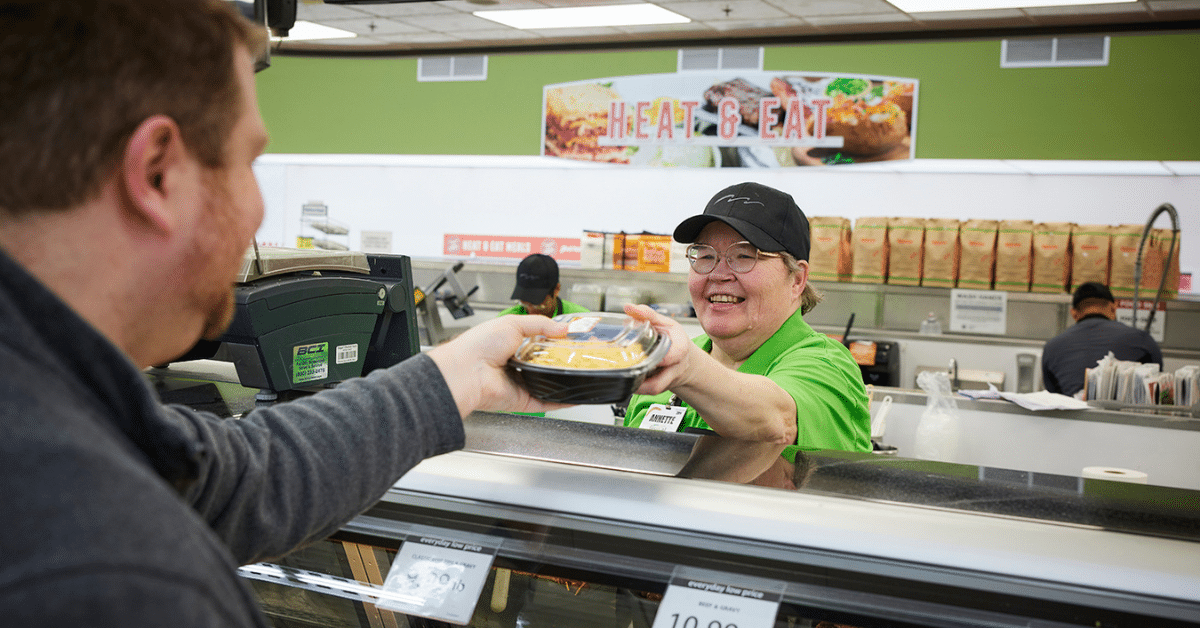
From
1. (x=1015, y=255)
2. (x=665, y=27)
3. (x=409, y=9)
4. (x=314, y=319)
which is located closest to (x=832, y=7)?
(x=665, y=27)

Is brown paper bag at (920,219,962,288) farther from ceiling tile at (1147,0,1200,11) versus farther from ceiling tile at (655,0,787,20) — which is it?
ceiling tile at (1147,0,1200,11)

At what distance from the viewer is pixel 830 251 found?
5.80m

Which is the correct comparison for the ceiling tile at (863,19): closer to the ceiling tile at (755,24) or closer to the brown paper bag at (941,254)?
the ceiling tile at (755,24)

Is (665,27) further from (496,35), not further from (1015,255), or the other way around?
(1015,255)

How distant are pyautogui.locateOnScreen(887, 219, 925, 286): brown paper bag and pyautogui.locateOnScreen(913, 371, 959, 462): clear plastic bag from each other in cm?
169

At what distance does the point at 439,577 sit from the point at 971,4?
7028mm

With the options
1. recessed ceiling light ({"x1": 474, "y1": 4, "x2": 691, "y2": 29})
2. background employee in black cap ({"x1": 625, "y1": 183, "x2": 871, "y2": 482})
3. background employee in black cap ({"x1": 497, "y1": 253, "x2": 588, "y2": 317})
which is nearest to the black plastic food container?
background employee in black cap ({"x1": 625, "y1": 183, "x2": 871, "y2": 482})

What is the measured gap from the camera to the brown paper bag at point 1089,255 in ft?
17.9

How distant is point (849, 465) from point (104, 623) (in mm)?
923

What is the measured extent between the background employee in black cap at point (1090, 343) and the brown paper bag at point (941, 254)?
2.55 ft

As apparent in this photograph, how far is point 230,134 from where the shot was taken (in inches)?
23.8

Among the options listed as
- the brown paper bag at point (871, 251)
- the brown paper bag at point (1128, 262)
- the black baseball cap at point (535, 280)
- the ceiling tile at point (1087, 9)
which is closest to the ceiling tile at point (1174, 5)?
the ceiling tile at point (1087, 9)

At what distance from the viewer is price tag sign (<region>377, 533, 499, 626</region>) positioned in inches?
39.0

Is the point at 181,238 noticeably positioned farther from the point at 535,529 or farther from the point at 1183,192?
the point at 1183,192
